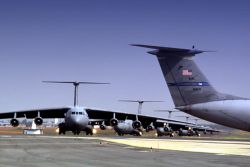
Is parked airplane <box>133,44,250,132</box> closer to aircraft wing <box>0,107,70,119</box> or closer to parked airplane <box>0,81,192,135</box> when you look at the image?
parked airplane <box>0,81,192,135</box>

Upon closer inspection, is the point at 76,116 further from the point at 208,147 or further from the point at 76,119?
the point at 208,147

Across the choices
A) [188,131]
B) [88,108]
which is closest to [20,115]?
[88,108]

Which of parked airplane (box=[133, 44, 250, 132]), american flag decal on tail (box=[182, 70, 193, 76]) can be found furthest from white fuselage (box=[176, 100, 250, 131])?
american flag decal on tail (box=[182, 70, 193, 76])

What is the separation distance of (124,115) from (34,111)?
14280 millimetres

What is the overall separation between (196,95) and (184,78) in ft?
5.00

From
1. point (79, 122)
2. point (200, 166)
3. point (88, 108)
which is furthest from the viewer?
point (88, 108)

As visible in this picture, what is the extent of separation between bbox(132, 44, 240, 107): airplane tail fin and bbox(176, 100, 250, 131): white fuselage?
386mm

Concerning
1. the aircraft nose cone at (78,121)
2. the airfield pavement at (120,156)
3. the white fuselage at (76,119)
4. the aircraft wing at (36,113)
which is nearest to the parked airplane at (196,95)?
the airfield pavement at (120,156)

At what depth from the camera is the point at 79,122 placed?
53.8m

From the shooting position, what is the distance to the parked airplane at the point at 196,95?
95.0 ft

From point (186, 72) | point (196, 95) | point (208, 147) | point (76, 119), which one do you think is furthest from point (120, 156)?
point (76, 119)

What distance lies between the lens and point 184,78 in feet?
96.1

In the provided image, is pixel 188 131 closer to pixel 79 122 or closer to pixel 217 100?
pixel 79 122

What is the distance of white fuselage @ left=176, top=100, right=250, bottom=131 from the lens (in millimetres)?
29203
